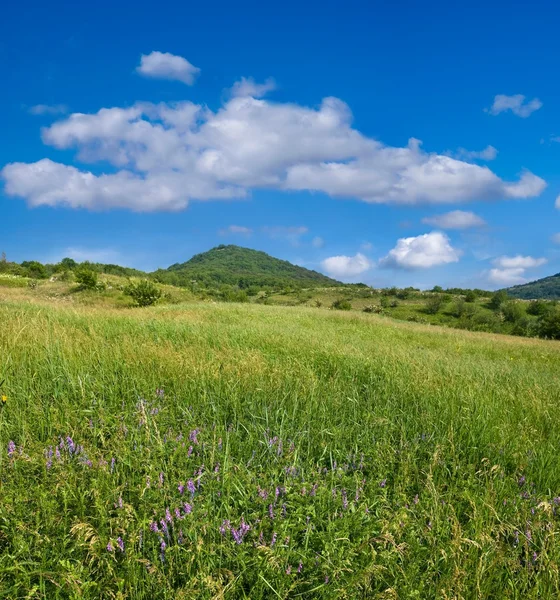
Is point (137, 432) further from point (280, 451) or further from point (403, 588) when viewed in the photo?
point (403, 588)

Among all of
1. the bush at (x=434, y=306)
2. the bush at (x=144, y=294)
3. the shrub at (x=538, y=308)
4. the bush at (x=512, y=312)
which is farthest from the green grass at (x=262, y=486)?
the shrub at (x=538, y=308)

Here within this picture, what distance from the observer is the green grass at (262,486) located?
1.92 metres

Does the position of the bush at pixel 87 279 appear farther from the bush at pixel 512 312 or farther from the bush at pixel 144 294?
the bush at pixel 512 312

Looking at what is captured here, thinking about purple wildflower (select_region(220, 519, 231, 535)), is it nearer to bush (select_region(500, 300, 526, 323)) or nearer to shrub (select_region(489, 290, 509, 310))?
bush (select_region(500, 300, 526, 323))

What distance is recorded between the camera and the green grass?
1918 mm

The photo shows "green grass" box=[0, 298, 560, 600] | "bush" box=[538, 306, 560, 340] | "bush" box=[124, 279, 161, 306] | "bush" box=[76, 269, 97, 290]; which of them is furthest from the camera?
"bush" box=[538, 306, 560, 340]

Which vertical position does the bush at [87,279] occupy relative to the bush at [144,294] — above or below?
above

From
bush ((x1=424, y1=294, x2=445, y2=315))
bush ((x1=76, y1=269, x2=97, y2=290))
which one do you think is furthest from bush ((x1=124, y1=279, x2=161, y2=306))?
bush ((x1=424, y1=294, x2=445, y2=315))

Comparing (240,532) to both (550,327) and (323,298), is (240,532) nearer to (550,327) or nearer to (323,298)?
(550,327)

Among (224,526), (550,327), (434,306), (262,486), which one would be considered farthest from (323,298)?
(224,526)

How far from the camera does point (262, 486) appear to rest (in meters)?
2.52

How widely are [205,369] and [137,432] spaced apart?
1684 mm

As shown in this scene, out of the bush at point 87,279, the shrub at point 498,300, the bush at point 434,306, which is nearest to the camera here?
the bush at point 87,279

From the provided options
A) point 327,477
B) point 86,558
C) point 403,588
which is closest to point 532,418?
point 327,477
